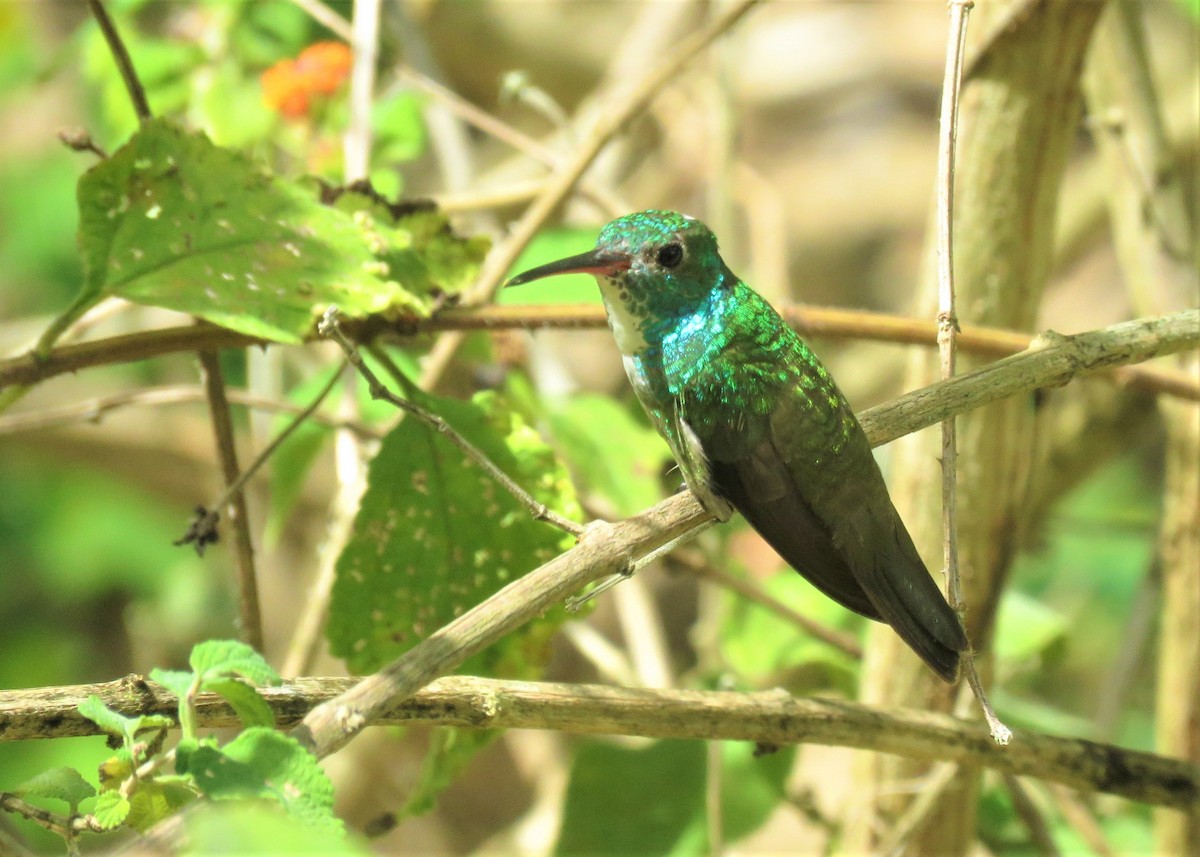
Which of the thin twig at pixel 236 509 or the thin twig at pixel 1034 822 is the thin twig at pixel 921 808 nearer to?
the thin twig at pixel 1034 822

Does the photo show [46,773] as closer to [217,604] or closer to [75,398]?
[75,398]

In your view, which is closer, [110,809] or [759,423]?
[110,809]

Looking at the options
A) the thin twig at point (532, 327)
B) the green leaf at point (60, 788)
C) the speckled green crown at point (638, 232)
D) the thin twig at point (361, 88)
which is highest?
the thin twig at point (361, 88)

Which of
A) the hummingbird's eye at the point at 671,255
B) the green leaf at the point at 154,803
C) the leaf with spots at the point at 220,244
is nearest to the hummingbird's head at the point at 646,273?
the hummingbird's eye at the point at 671,255

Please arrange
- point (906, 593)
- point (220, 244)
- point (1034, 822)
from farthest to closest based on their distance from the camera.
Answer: point (1034, 822)
point (906, 593)
point (220, 244)

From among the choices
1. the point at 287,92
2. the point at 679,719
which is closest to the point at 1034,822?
the point at 679,719

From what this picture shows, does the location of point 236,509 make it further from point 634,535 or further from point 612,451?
point 612,451

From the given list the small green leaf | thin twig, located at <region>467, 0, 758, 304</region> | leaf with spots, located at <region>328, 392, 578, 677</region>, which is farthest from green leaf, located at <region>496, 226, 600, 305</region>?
the small green leaf

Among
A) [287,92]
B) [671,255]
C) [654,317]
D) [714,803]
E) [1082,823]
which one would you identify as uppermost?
[287,92]
